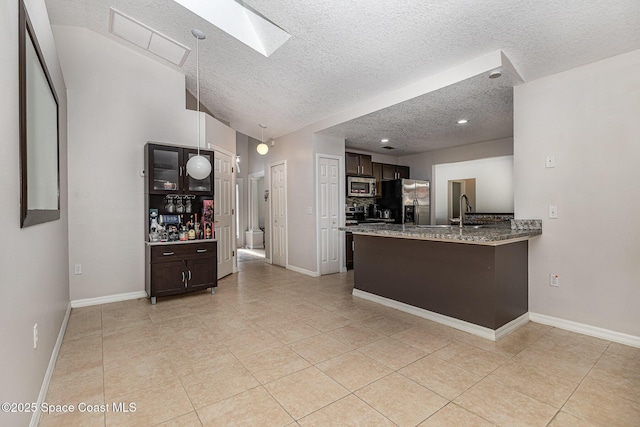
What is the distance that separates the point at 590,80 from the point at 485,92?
0.89 metres

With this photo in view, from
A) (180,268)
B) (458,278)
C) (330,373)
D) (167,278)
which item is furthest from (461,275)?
(167,278)

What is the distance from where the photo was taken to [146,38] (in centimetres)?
369

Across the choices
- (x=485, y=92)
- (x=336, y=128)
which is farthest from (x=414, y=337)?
(x=336, y=128)

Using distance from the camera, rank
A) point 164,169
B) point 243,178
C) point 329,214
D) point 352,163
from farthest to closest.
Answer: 1. point 243,178
2. point 352,163
3. point 329,214
4. point 164,169

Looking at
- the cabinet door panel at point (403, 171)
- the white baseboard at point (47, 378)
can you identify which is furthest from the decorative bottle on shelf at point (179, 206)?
the cabinet door panel at point (403, 171)

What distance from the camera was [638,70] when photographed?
101 inches

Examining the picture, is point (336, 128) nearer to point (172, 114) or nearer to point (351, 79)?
point (351, 79)

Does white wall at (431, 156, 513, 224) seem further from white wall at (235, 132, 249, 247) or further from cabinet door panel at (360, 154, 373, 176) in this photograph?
white wall at (235, 132, 249, 247)

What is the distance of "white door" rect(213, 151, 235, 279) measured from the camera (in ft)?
16.1

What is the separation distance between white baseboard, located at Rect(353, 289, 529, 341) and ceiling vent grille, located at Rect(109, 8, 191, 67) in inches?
158

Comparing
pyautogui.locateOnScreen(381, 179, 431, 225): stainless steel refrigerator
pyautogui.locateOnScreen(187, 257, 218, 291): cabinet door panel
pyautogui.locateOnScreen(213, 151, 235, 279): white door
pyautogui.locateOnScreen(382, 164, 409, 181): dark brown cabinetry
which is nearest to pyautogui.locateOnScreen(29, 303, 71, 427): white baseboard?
pyautogui.locateOnScreen(187, 257, 218, 291): cabinet door panel

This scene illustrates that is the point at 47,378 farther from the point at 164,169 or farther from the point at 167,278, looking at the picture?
the point at 164,169

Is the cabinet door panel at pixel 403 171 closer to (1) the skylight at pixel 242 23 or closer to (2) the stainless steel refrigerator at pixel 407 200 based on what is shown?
(2) the stainless steel refrigerator at pixel 407 200

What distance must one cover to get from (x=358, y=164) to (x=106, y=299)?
4.93 m
